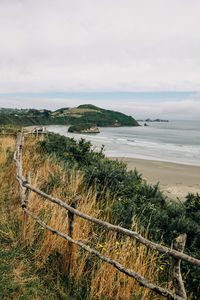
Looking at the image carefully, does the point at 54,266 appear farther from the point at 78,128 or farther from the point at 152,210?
the point at 78,128

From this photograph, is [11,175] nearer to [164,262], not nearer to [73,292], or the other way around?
[73,292]

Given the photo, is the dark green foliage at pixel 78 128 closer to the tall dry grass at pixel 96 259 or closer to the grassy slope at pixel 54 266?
the tall dry grass at pixel 96 259

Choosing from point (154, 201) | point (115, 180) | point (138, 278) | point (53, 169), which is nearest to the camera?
point (138, 278)

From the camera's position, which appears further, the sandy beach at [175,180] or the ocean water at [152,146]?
the ocean water at [152,146]

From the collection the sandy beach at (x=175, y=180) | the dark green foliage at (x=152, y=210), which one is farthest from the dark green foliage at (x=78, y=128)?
the dark green foliage at (x=152, y=210)

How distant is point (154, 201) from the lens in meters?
4.71

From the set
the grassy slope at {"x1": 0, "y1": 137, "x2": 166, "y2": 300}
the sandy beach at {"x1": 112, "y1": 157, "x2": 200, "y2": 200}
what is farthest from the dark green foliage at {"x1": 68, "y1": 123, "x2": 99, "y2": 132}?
the grassy slope at {"x1": 0, "y1": 137, "x2": 166, "y2": 300}

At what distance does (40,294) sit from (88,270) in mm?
725

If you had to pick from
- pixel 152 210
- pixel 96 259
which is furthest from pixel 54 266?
pixel 152 210

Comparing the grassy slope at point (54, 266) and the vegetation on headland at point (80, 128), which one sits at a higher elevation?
the vegetation on headland at point (80, 128)

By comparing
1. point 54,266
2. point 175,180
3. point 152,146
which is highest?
point 152,146

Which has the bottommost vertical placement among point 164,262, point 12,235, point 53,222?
point 164,262

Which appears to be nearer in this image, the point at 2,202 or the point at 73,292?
the point at 73,292

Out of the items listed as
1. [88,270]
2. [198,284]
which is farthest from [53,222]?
[198,284]
